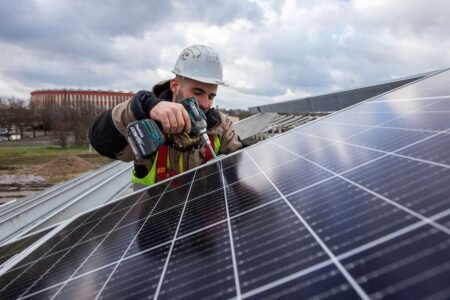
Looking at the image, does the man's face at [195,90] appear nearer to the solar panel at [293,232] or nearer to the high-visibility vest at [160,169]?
the high-visibility vest at [160,169]

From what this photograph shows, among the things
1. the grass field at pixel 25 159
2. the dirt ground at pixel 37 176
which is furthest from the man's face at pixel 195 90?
the grass field at pixel 25 159

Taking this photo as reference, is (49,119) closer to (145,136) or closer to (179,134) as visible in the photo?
(179,134)

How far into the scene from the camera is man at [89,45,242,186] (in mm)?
4460

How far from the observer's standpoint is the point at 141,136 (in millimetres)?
3676

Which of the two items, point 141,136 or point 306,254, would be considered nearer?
point 306,254

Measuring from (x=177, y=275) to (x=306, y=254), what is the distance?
663 millimetres

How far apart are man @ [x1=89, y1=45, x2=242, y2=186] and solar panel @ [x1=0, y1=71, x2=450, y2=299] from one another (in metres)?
1.19

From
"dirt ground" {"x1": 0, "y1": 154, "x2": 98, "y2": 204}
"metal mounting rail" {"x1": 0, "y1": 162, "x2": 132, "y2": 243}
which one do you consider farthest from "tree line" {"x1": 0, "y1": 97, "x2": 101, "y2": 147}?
"metal mounting rail" {"x1": 0, "y1": 162, "x2": 132, "y2": 243}

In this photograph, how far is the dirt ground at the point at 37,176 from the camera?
99.2ft

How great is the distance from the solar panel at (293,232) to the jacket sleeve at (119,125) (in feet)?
3.70

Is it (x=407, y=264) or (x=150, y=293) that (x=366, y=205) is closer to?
(x=407, y=264)

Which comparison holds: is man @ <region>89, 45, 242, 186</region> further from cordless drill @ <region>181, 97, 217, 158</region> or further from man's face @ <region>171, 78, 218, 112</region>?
cordless drill @ <region>181, 97, 217, 158</region>

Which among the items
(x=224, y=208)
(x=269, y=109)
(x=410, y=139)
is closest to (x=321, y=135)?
(x=410, y=139)

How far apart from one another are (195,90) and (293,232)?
3665 millimetres
